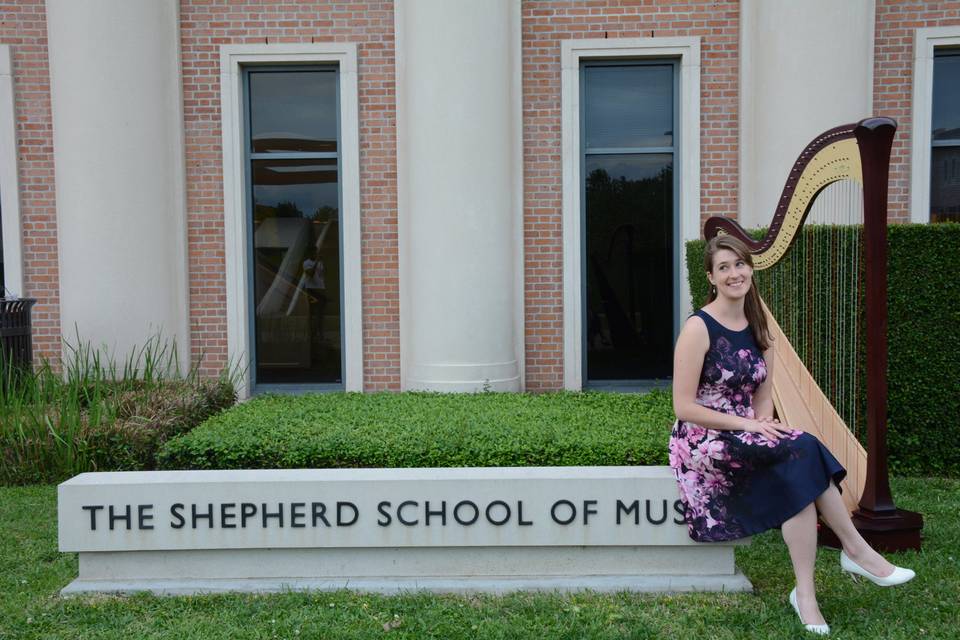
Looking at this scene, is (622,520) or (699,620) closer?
(699,620)

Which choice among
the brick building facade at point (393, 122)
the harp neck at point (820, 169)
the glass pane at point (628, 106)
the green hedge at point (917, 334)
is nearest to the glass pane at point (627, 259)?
the glass pane at point (628, 106)

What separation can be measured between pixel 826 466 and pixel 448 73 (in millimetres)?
5541

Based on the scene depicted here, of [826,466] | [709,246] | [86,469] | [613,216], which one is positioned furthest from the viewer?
[613,216]

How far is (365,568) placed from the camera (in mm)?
3996

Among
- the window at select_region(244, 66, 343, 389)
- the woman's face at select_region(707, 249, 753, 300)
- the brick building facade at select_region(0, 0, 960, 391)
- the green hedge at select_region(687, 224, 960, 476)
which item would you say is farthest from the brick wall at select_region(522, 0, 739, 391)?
the woman's face at select_region(707, 249, 753, 300)

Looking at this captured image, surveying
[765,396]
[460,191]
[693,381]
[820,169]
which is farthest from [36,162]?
[765,396]

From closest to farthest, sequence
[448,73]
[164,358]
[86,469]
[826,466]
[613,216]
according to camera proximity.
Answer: [826,466] < [86,469] < [448,73] < [164,358] < [613,216]

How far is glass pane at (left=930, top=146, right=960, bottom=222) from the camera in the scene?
28.5 ft

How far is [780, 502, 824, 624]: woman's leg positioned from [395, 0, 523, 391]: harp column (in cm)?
459

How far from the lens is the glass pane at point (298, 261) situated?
895 cm

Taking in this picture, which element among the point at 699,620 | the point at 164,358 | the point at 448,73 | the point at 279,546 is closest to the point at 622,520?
the point at 699,620

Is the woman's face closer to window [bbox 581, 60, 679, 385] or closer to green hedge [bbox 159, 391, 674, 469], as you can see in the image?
green hedge [bbox 159, 391, 674, 469]

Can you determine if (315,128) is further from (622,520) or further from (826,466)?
(826,466)

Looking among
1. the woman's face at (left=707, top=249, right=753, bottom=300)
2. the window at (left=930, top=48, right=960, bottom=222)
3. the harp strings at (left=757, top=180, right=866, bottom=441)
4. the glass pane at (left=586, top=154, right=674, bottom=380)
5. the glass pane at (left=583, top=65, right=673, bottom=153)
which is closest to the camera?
the woman's face at (left=707, top=249, right=753, bottom=300)
